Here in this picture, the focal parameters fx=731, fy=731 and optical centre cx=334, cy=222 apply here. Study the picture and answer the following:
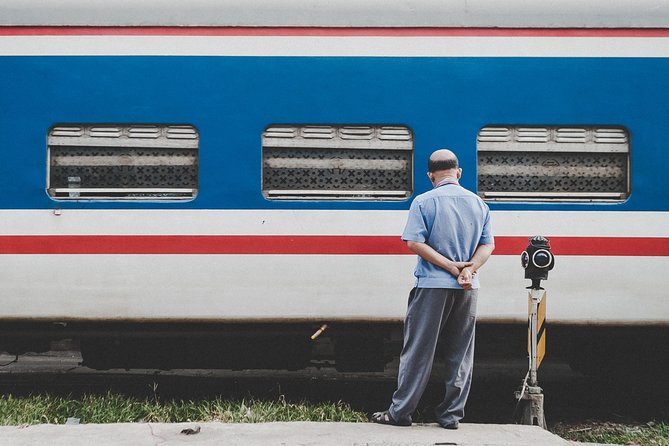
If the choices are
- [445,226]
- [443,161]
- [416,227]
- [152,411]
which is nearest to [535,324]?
[445,226]

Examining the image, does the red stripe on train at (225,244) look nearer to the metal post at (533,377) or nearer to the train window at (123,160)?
the train window at (123,160)

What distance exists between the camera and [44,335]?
5309mm

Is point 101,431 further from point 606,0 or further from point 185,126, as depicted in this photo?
point 606,0

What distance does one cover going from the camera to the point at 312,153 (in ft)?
16.7

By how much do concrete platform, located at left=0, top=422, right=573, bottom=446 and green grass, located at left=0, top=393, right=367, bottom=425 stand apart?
1.45 feet

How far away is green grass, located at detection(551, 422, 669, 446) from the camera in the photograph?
493 cm

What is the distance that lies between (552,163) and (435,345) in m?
1.69

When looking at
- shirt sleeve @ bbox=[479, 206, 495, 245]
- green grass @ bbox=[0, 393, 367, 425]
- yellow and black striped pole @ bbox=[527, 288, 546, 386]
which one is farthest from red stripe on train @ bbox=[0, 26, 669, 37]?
green grass @ bbox=[0, 393, 367, 425]

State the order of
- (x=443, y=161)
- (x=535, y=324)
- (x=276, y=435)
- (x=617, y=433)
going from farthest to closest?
(x=617, y=433) < (x=535, y=324) < (x=443, y=161) < (x=276, y=435)

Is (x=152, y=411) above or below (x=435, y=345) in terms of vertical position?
below

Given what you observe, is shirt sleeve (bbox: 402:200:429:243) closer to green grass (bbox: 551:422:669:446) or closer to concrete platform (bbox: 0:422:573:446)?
concrete platform (bbox: 0:422:573:446)

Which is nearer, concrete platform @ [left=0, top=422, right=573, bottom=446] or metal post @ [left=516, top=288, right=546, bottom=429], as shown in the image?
concrete platform @ [left=0, top=422, right=573, bottom=446]

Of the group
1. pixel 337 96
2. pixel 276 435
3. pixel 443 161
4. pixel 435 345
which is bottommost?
pixel 276 435

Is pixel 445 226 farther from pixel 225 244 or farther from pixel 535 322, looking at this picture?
pixel 225 244
